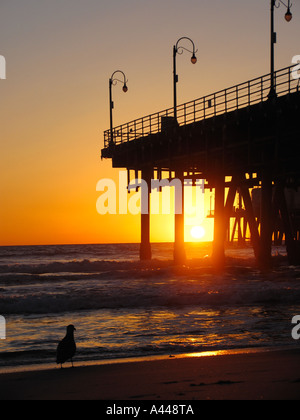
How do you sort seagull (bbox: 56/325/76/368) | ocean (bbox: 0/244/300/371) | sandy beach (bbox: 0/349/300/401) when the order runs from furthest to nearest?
ocean (bbox: 0/244/300/371) → seagull (bbox: 56/325/76/368) → sandy beach (bbox: 0/349/300/401)

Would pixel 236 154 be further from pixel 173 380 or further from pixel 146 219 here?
pixel 173 380

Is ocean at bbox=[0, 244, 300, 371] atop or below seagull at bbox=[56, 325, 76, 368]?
below

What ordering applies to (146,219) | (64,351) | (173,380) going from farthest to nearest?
1. (146,219)
2. (64,351)
3. (173,380)

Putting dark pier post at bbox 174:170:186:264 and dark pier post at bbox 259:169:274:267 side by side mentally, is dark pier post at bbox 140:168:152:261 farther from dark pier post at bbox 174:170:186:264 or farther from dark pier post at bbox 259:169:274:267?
dark pier post at bbox 259:169:274:267

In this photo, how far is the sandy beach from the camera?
7074mm

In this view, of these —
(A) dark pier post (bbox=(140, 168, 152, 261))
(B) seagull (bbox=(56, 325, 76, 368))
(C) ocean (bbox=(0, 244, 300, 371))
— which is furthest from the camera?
(A) dark pier post (bbox=(140, 168, 152, 261))

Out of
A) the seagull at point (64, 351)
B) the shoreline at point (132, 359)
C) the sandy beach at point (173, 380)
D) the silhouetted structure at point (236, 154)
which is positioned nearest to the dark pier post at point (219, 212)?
the silhouetted structure at point (236, 154)

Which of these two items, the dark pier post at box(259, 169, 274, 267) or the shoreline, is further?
the dark pier post at box(259, 169, 274, 267)

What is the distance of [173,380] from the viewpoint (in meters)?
7.92

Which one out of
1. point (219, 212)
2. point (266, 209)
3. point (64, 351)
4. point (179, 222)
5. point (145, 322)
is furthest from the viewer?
point (179, 222)

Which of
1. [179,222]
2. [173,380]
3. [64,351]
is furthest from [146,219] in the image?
[173,380]

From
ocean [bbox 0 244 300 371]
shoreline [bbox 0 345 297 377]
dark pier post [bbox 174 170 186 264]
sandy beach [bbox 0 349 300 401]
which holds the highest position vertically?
dark pier post [bbox 174 170 186 264]

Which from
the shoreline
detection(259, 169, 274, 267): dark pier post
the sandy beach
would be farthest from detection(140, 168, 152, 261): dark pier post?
the sandy beach
